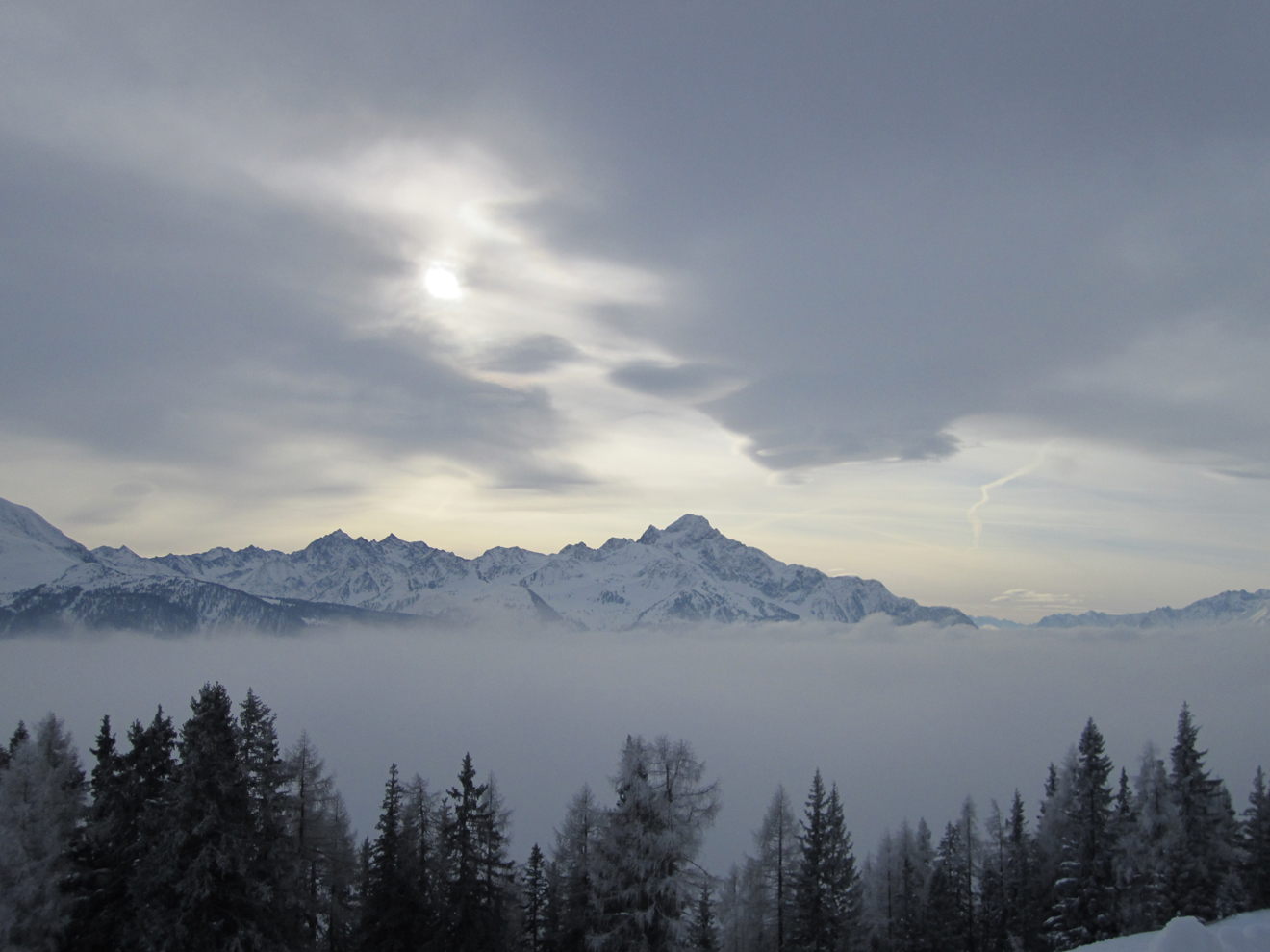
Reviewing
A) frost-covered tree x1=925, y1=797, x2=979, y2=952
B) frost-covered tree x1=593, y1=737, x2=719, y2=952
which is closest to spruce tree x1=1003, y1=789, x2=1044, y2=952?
frost-covered tree x1=925, y1=797, x2=979, y2=952

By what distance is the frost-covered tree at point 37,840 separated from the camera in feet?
90.7

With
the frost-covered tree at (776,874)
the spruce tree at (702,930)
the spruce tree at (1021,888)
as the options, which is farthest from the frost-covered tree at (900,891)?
the spruce tree at (702,930)

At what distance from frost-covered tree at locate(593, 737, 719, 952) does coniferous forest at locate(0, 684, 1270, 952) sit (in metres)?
0.08

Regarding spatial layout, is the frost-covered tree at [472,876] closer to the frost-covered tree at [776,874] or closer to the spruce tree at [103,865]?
the spruce tree at [103,865]

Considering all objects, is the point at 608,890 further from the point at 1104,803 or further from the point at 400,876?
the point at 1104,803

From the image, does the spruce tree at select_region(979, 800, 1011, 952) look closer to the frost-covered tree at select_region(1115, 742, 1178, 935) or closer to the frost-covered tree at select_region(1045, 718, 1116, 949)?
the frost-covered tree at select_region(1045, 718, 1116, 949)

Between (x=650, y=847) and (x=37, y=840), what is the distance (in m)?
22.5

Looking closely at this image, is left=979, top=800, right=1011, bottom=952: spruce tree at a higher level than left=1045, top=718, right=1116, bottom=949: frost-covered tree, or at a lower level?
lower

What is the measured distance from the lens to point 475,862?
34531 mm

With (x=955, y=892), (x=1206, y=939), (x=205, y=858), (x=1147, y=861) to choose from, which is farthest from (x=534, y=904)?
(x=1206, y=939)

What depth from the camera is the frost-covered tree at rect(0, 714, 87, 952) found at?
2766 centimetres

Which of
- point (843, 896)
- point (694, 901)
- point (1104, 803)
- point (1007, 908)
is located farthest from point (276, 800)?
point (1007, 908)

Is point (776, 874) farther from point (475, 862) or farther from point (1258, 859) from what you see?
point (1258, 859)

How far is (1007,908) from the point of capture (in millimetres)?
59031
